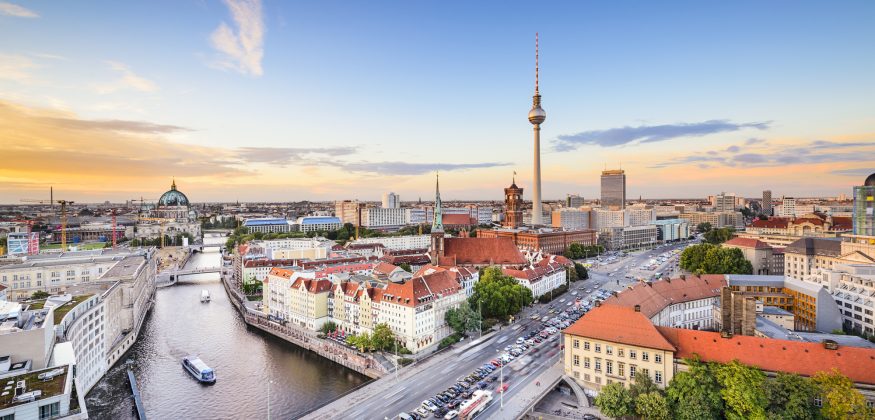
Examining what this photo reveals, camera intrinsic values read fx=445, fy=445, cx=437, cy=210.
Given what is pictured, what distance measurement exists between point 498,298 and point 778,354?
85.5 feet

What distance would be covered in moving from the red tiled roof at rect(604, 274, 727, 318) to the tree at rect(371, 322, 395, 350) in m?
19.0

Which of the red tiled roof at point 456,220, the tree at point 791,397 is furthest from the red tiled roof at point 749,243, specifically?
the red tiled roof at point 456,220

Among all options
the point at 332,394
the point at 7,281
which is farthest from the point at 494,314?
the point at 7,281

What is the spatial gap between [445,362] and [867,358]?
26.2 m

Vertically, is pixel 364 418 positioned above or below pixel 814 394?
below

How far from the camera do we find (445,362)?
120 feet

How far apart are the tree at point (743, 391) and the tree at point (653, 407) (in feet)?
9.51

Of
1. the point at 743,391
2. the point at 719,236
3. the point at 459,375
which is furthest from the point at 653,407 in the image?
the point at 719,236

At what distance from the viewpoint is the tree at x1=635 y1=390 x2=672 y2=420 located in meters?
24.1

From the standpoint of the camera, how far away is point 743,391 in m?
22.6

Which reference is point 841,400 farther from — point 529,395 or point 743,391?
point 529,395

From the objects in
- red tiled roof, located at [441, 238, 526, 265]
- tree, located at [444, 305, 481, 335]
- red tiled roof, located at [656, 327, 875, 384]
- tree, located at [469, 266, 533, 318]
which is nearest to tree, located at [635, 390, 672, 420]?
red tiled roof, located at [656, 327, 875, 384]

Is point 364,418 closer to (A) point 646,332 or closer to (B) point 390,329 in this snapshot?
(B) point 390,329

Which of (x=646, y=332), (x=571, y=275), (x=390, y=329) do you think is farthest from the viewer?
(x=571, y=275)
